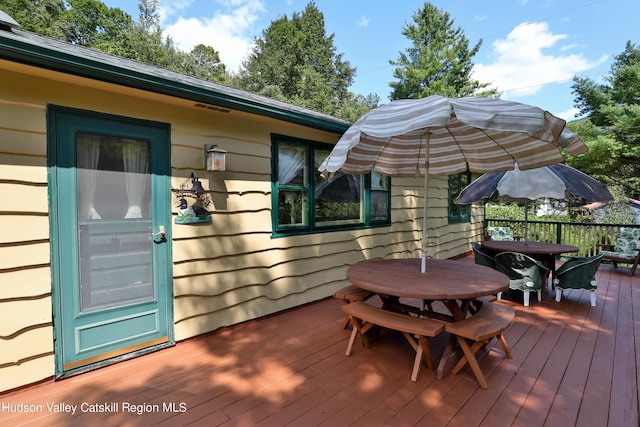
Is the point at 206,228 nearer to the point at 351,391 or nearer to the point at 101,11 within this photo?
the point at 351,391

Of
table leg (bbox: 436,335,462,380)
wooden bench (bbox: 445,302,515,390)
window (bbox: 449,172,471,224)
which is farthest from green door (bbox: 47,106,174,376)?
window (bbox: 449,172,471,224)

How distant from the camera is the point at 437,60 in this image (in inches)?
719

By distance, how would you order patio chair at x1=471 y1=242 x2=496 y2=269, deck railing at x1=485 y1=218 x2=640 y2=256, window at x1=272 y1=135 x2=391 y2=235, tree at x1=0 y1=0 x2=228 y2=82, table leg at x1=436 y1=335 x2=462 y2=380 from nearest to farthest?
table leg at x1=436 y1=335 x2=462 y2=380 → window at x1=272 y1=135 x2=391 y2=235 → patio chair at x1=471 y1=242 x2=496 y2=269 → deck railing at x1=485 y1=218 x2=640 y2=256 → tree at x1=0 y1=0 x2=228 y2=82

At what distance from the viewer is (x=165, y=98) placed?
8.92ft

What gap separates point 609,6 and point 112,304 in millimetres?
15864

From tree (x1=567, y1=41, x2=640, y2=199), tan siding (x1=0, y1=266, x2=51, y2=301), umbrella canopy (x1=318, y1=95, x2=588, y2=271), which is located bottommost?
tan siding (x1=0, y1=266, x2=51, y2=301)

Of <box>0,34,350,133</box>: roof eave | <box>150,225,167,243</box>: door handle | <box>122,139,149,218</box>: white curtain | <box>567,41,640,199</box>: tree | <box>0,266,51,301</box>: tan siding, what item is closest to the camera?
<box>0,34,350,133</box>: roof eave

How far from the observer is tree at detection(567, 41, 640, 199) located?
15.1m

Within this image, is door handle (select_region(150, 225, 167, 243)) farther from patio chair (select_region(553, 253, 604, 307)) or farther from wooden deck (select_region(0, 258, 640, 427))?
patio chair (select_region(553, 253, 604, 307))

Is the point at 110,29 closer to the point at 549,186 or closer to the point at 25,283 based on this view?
the point at 25,283

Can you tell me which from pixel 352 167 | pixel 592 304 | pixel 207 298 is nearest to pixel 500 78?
pixel 592 304

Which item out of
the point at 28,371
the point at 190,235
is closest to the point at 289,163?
the point at 190,235

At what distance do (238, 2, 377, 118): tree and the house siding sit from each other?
17098 millimetres

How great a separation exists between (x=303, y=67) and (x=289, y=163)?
1994 centimetres
